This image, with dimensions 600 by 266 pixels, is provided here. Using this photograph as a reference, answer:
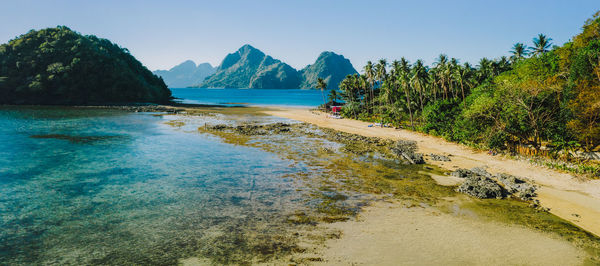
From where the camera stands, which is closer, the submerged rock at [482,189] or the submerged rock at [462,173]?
the submerged rock at [482,189]

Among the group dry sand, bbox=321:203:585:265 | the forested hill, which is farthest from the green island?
the forested hill

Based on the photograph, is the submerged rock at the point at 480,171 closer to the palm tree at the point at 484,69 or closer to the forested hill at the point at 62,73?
the palm tree at the point at 484,69

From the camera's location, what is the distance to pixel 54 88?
109m

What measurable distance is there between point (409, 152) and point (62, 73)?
137 m

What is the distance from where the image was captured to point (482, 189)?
2142cm

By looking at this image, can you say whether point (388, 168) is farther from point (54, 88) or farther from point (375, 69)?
point (54, 88)

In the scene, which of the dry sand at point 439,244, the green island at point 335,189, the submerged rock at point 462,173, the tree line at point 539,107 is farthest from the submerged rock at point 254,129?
the dry sand at point 439,244

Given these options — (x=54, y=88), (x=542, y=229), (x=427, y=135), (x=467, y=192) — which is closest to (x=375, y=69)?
(x=427, y=135)

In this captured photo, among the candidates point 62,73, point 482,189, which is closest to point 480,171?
point 482,189

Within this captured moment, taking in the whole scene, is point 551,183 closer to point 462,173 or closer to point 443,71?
point 462,173

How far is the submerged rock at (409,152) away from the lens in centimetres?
3188

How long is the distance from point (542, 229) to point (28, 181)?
39.6 metres

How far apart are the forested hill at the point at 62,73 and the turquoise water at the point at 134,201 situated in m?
89.5

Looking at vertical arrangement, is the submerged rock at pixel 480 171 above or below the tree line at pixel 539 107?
below
